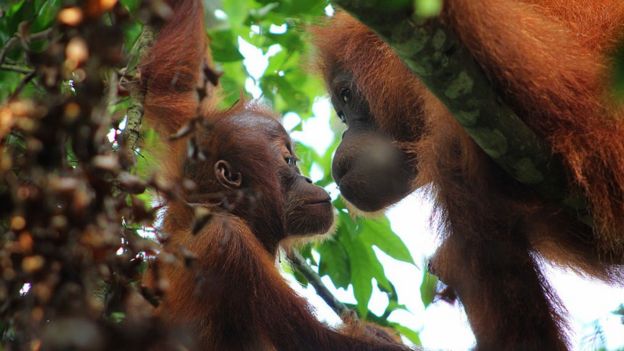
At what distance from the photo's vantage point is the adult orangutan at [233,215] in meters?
4.53

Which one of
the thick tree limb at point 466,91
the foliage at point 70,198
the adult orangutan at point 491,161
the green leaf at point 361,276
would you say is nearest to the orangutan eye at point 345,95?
the adult orangutan at point 491,161

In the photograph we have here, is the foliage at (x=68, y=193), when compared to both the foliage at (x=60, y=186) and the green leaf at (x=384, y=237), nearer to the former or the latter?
the foliage at (x=60, y=186)

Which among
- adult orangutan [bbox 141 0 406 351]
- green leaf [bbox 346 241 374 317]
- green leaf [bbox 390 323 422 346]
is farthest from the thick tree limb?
green leaf [bbox 390 323 422 346]

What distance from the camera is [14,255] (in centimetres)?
203

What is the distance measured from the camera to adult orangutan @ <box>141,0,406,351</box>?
14.9ft

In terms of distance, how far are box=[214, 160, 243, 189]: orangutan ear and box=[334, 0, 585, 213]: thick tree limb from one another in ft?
7.37

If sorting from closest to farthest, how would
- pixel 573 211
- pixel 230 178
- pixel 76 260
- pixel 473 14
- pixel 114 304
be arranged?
pixel 76 260 → pixel 114 304 → pixel 473 14 → pixel 573 211 → pixel 230 178

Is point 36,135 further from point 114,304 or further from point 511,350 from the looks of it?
point 511,350

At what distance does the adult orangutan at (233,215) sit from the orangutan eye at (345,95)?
2.33ft

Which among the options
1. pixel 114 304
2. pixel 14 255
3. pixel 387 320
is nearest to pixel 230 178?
pixel 387 320

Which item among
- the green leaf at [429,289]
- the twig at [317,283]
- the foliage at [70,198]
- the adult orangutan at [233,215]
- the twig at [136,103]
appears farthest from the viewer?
the twig at [317,283]

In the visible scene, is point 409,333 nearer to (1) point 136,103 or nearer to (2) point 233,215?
(2) point 233,215

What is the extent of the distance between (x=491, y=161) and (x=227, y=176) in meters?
2.24

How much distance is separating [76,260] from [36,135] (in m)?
0.29
